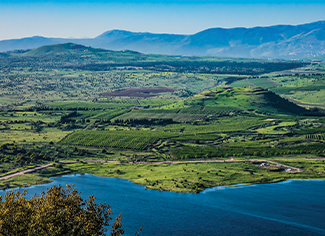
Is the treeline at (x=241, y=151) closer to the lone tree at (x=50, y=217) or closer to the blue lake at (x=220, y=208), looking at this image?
the blue lake at (x=220, y=208)

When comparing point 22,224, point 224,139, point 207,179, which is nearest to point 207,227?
point 207,179

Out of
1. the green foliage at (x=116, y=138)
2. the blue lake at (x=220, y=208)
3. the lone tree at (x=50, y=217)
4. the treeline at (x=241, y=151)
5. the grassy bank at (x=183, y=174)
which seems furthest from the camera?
the green foliage at (x=116, y=138)

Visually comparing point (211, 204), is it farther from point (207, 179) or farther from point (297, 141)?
point (297, 141)

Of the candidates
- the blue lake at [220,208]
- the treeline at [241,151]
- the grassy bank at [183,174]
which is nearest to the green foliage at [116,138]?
the treeline at [241,151]

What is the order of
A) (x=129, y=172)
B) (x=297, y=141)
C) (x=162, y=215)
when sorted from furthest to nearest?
(x=297, y=141) → (x=129, y=172) → (x=162, y=215)

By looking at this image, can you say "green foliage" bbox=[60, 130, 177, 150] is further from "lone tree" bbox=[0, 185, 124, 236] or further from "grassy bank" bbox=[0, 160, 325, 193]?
"lone tree" bbox=[0, 185, 124, 236]

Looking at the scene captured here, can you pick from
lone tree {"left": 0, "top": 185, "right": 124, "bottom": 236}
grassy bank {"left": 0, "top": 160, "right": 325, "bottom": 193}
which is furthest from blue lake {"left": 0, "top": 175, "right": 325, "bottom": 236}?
lone tree {"left": 0, "top": 185, "right": 124, "bottom": 236}

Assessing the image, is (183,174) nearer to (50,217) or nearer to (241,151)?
(241,151)
